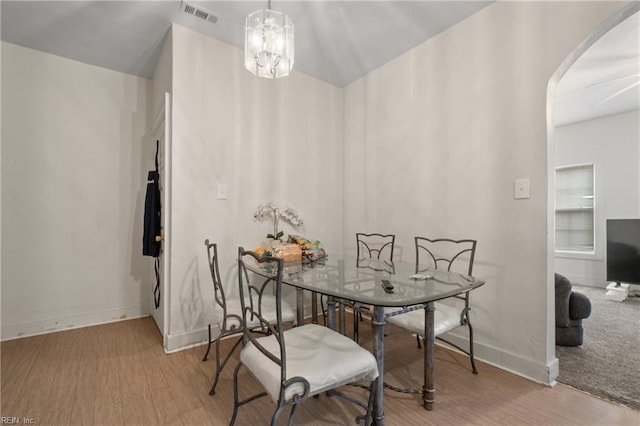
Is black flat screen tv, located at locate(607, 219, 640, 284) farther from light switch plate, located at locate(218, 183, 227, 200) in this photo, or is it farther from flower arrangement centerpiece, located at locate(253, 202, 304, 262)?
light switch plate, located at locate(218, 183, 227, 200)

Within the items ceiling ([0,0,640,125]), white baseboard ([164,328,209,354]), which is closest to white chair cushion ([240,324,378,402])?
white baseboard ([164,328,209,354])

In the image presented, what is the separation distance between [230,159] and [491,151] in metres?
2.16

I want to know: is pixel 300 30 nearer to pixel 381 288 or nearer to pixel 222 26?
pixel 222 26

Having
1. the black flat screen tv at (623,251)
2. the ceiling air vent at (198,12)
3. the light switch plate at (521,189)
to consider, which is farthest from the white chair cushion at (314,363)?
the black flat screen tv at (623,251)

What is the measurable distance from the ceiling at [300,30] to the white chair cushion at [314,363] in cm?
229

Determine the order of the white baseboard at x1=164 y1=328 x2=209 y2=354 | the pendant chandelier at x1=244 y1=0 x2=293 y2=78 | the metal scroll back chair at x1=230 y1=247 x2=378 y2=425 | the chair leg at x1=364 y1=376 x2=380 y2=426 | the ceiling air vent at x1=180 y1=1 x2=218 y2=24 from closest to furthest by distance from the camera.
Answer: the metal scroll back chair at x1=230 y1=247 x2=378 y2=425 < the chair leg at x1=364 y1=376 x2=380 y2=426 < the pendant chandelier at x1=244 y1=0 x2=293 y2=78 < the ceiling air vent at x1=180 y1=1 x2=218 y2=24 < the white baseboard at x1=164 y1=328 x2=209 y2=354

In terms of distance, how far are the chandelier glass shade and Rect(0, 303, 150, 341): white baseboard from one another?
9.42 feet

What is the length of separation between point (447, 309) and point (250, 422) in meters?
1.37

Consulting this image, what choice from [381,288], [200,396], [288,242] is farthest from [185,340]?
[381,288]

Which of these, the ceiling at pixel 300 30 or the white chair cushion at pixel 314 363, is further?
the ceiling at pixel 300 30

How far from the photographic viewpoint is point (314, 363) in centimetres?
124

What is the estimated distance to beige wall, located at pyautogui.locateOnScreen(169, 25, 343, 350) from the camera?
8.10ft

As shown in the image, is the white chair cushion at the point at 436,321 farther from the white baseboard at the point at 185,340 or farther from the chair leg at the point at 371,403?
the white baseboard at the point at 185,340

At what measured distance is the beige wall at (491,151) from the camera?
76.5 inches
